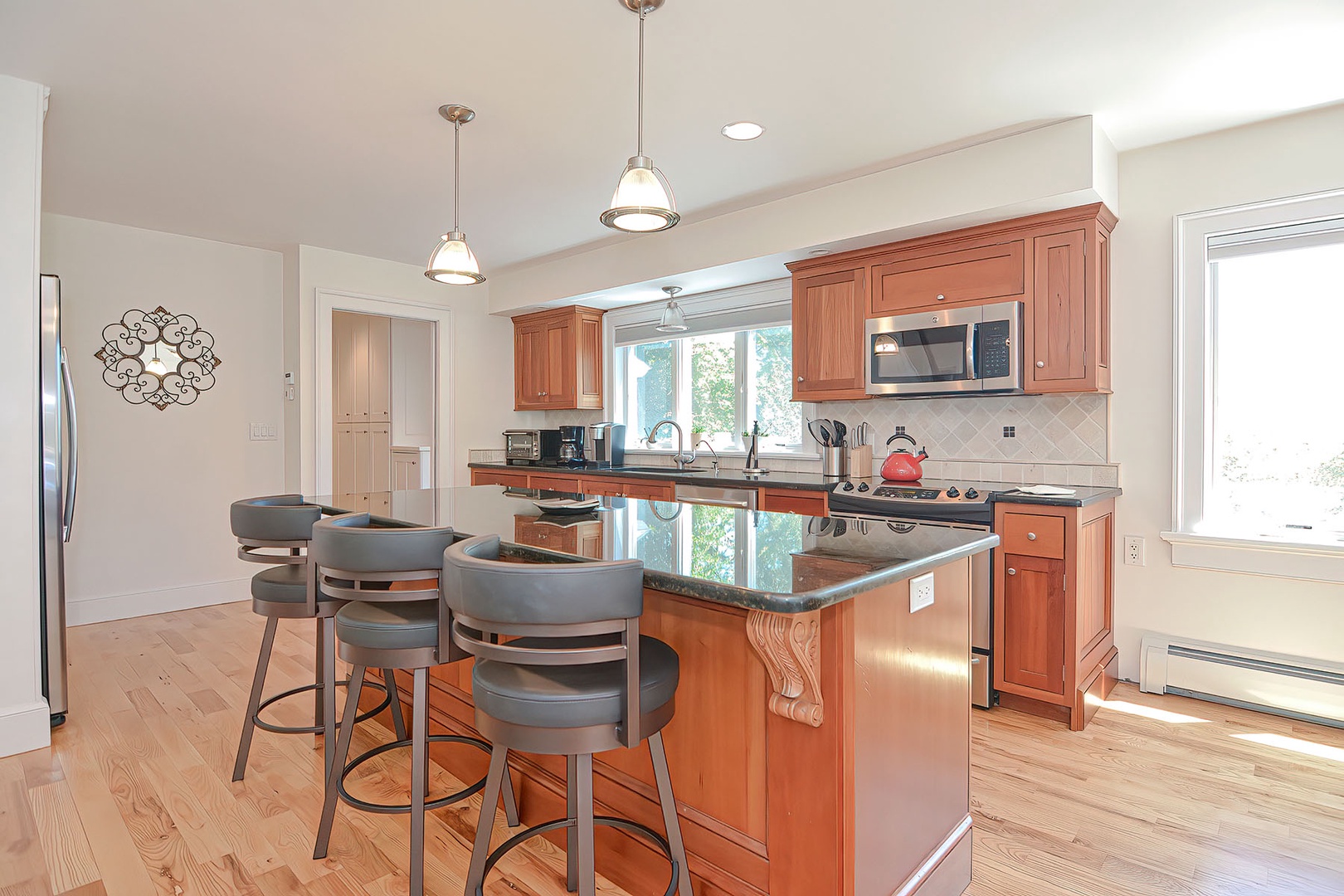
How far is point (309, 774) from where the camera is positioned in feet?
8.04

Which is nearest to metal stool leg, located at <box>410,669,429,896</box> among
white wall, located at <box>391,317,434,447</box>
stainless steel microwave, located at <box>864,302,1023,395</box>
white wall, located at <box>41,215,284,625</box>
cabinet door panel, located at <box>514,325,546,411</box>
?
stainless steel microwave, located at <box>864,302,1023,395</box>

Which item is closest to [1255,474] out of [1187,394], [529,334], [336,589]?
[1187,394]

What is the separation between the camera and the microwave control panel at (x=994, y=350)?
3.27m

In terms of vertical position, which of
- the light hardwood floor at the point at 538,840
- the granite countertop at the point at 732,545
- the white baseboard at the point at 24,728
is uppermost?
the granite countertop at the point at 732,545

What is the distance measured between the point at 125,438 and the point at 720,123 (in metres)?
4.23

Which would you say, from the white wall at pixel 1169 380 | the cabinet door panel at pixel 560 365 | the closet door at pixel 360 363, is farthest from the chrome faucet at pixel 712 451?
the closet door at pixel 360 363

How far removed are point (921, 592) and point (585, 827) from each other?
0.90 meters

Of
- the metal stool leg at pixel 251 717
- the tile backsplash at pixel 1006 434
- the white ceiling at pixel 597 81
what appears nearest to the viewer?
the white ceiling at pixel 597 81

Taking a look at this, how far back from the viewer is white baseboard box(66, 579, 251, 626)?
14.4ft

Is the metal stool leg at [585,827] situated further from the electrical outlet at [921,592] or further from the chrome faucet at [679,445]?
the chrome faucet at [679,445]

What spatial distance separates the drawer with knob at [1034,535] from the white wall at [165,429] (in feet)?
15.7

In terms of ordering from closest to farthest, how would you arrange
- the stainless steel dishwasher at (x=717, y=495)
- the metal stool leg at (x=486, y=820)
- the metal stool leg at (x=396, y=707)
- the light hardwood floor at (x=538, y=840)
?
1. the metal stool leg at (x=486, y=820)
2. the light hardwood floor at (x=538, y=840)
3. the metal stool leg at (x=396, y=707)
4. the stainless steel dishwasher at (x=717, y=495)

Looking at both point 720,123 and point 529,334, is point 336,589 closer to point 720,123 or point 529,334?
point 720,123

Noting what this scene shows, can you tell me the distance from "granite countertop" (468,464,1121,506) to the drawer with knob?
69 millimetres
